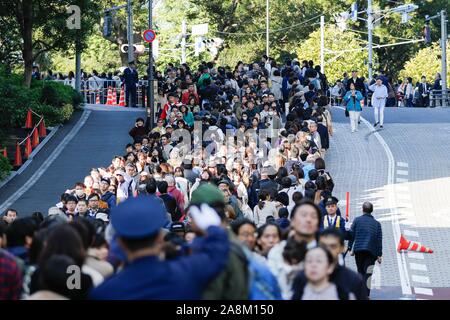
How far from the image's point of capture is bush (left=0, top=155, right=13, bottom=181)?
95.7ft

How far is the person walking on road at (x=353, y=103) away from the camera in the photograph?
32969mm

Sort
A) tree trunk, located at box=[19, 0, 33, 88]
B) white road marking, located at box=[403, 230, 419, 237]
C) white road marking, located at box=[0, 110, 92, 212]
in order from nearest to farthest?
white road marking, located at box=[403, 230, 419, 237], white road marking, located at box=[0, 110, 92, 212], tree trunk, located at box=[19, 0, 33, 88]

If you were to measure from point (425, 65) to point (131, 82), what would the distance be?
39.7 meters

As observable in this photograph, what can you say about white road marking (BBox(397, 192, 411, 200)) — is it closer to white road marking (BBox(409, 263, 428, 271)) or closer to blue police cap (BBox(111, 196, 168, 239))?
white road marking (BBox(409, 263, 428, 271))

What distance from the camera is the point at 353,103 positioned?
33.4 meters

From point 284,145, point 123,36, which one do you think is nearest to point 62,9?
point 284,145

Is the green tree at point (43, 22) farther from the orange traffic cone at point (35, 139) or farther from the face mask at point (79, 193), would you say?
the face mask at point (79, 193)

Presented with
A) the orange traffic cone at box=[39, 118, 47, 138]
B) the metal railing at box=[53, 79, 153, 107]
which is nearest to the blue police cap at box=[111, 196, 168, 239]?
the orange traffic cone at box=[39, 118, 47, 138]

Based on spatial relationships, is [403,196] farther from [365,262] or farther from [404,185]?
[365,262]

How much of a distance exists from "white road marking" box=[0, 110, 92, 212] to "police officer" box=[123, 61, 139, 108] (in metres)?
1.93

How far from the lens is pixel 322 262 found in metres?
8.76
